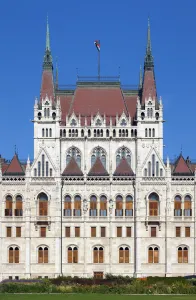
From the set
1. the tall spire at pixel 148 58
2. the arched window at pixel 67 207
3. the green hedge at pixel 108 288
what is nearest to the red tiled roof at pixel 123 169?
the arched window at pixel 67 207

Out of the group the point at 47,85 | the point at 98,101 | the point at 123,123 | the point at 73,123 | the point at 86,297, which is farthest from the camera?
the point at 98,101

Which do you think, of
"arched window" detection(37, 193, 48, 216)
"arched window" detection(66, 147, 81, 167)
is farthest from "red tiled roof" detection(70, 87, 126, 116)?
"arched window" detection(37, 193, 48, 216)

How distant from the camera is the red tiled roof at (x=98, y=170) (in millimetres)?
137250

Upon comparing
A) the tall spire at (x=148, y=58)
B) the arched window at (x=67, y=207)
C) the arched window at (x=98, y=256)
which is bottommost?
the arched window at (x=98, y=256)

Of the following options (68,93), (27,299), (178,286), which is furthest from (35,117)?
(27,299)

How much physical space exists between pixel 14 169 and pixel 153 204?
22.8 meters

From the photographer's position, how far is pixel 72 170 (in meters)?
138

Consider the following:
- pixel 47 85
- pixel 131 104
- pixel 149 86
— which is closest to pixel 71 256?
pixel 131 104

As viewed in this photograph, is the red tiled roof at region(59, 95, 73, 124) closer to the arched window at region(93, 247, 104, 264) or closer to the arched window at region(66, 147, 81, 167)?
the arched window at region(66, 147, 81, 167)

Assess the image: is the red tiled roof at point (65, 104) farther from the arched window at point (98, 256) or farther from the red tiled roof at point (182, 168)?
the arched window at point (98, 256)

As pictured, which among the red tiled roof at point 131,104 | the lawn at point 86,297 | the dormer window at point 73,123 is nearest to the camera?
A: the lawn at point 86,297

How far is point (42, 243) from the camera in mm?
135750

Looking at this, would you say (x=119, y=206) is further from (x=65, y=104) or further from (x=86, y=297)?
(x=86, y=297)

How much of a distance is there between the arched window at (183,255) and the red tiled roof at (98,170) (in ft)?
55.0
